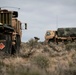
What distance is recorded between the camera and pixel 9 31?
24.3m

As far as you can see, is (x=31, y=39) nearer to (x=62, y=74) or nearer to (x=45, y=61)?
(x=45, y=61)

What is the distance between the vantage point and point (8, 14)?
2595 cm

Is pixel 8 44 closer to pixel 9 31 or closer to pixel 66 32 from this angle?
pixel 9 31

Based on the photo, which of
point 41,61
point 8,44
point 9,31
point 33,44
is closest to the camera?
point 41,61

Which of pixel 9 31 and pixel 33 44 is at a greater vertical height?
pixel 9 31

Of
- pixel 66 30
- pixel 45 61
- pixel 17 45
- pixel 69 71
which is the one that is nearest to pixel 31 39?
pixel 66 30

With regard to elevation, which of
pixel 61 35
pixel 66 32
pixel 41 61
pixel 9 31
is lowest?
pixel 61 35

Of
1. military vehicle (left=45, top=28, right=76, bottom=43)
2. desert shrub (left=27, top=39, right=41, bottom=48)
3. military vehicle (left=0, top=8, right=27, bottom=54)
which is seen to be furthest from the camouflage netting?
military vehicle (left=0, top=8, right=27, bottom=54)

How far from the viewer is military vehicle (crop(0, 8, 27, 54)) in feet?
75.9

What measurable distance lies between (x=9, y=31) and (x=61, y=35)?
24.2 meters

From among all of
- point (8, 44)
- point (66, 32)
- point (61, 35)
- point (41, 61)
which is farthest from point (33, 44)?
point (41, 61)

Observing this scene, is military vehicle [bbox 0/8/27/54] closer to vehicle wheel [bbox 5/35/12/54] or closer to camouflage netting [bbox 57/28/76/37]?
vehicle wheel [bbox 5/35/12/54]

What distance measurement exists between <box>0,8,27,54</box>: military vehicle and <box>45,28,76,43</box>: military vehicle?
62.5ft

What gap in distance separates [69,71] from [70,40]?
111 ft
